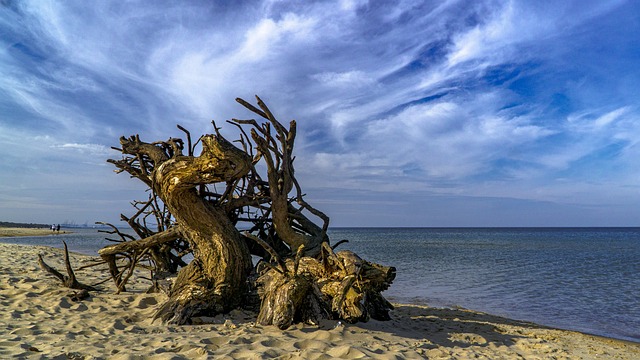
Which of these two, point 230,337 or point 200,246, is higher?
point 200,246

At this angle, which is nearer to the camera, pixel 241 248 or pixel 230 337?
pixel 230 337

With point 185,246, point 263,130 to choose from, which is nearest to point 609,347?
point 263,130

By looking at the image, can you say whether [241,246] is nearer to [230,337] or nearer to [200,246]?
[200,246]

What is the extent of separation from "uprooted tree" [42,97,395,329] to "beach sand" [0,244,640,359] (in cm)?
29

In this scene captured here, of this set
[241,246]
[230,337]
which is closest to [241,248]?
[241,246]

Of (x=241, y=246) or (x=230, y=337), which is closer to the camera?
(x=230, y=337)

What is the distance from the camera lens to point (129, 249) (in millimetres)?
7445

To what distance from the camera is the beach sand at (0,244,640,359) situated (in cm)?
429

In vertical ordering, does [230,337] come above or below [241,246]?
below

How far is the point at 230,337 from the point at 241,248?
1.81 m

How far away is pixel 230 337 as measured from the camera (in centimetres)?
484

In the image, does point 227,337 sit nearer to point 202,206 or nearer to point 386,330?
point 202,206

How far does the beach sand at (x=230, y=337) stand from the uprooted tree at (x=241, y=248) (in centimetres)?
29

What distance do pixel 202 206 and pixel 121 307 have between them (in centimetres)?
239
